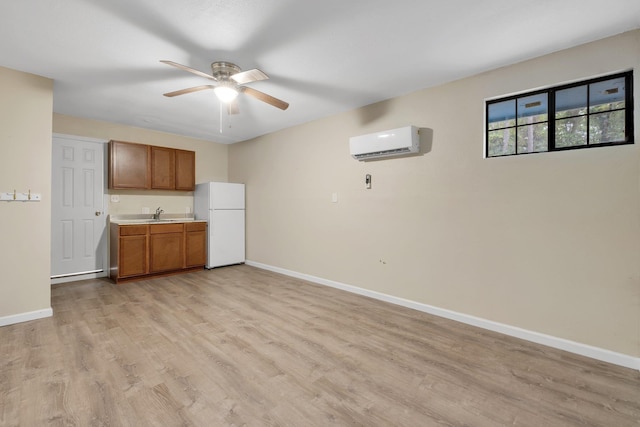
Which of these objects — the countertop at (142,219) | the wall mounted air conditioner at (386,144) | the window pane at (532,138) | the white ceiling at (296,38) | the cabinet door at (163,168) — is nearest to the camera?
the white ceiling at (296,38)

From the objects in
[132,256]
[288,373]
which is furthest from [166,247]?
[288,373]

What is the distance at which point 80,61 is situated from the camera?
2.69 meters

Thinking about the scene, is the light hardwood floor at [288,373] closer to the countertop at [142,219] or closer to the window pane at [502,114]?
the countertop at [142,219]

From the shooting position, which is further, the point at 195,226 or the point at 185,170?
the point at 185,170

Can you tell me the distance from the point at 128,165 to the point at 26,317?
254cm

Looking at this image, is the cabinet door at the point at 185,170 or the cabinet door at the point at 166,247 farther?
the cabinet door at the point at 185,170

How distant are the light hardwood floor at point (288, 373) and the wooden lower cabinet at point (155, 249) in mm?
1103

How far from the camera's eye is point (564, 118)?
8.29 ft

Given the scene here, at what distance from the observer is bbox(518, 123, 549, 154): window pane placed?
2.63m

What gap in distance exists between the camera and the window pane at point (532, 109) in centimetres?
264

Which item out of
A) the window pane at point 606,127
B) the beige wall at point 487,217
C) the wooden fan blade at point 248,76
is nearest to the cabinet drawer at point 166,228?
the beige wall at point 487,217

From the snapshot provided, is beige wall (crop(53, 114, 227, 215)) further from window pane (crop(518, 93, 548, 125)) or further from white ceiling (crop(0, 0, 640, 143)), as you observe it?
window pane (crop(518, 93, 548, 125))

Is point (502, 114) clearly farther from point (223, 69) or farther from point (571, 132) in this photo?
point (223, 69)

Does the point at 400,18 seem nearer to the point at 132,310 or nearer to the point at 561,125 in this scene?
the point at 561,125
